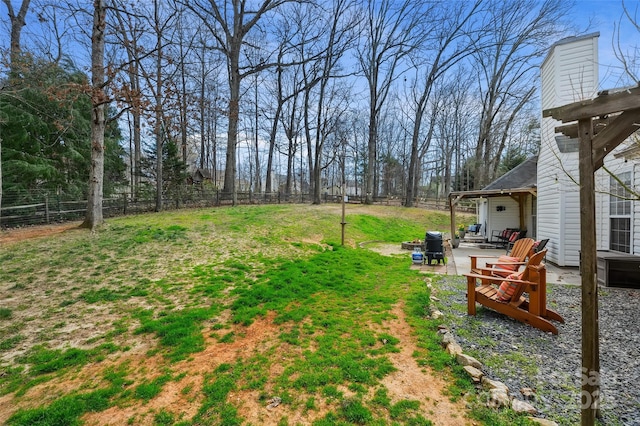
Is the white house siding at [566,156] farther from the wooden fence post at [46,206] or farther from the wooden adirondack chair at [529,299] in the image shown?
the wooden fence post at [46,206]

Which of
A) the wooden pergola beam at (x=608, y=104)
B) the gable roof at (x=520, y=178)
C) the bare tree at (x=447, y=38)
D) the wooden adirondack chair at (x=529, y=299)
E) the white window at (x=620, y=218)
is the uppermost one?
the bare tree at (x=447, y=38)

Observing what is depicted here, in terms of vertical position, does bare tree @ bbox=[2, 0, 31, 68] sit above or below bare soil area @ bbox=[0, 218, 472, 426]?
above

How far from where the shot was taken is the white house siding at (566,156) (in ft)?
22.6

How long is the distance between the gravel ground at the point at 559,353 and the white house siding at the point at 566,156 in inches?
100

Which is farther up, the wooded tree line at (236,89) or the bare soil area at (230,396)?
the wooded tree line at (236,89)

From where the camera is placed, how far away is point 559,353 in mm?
3107

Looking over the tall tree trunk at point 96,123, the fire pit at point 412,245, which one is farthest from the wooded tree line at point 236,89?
the fire pit at point 412,245

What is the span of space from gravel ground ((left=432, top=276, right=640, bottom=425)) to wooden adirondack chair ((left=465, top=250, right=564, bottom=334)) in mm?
129

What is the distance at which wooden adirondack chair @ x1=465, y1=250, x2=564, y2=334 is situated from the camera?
3.76m

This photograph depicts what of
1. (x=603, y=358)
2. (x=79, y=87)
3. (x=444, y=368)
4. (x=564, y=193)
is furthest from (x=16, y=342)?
(x=564, y=193)

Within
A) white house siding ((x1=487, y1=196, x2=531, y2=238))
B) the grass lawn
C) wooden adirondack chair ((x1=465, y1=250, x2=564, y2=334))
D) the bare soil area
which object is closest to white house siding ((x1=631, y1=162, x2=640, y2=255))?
wooden adirondack chair ((x1=465, y1=250, x2=564, y2=334))

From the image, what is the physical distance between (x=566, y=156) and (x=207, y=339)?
9085 millimetres

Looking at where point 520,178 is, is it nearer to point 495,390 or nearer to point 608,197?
point 608,197

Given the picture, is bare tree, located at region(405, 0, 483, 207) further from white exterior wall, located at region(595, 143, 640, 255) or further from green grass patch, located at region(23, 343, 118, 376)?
green grass patch, located at region(23, 343, 118, 376)
